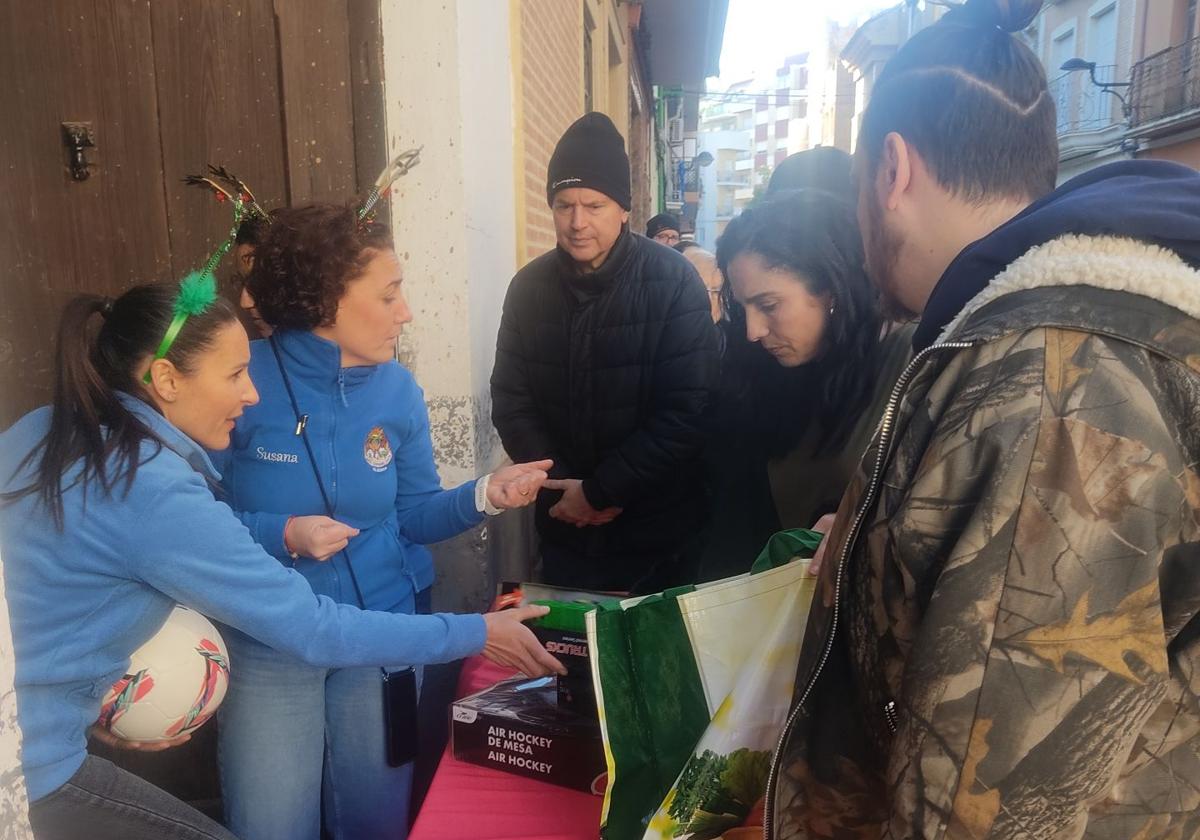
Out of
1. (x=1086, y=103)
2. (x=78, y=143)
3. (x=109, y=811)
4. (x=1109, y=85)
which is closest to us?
(x=109, y=811)

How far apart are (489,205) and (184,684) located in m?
2.02

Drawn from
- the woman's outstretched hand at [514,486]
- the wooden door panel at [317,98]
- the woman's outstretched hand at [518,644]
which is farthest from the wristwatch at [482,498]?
the wooden door panel at [317,98]

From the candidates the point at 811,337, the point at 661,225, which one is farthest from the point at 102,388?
the point at 661,225

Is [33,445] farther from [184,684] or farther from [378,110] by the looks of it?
[378,110]

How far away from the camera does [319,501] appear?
6.39ft

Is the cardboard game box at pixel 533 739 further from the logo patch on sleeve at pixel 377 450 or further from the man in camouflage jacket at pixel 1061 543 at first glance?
the man in camouflage jacket at pixel 1061 543

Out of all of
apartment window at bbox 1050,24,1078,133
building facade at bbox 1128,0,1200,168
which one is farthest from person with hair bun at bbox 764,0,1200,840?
apartment window at bbox 1050,24,1078,133

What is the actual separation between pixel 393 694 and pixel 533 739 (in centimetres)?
49

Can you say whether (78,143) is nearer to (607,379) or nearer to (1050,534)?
(607,379)

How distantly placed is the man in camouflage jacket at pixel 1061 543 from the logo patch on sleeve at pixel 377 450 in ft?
4.53

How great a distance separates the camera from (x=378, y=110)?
261 cm

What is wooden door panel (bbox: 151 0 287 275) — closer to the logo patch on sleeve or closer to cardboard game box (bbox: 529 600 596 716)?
the logo patch on sleeve

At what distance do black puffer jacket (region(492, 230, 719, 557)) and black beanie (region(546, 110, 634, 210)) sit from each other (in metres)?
0.18

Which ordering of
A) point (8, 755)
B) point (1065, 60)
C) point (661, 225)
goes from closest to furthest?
point (8, 755) < point (661, 225) < point (1065, 60)
